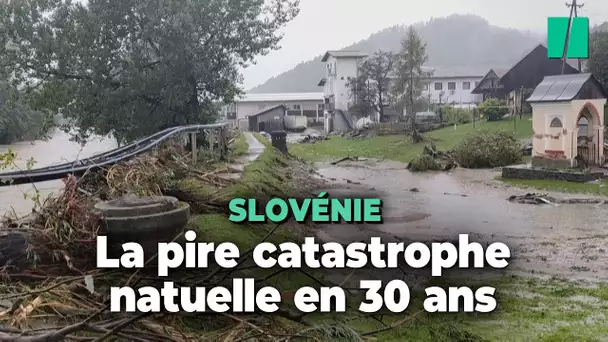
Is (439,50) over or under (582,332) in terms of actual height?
over

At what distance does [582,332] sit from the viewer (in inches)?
224

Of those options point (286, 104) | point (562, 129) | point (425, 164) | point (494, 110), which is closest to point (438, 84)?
point (286, 104)

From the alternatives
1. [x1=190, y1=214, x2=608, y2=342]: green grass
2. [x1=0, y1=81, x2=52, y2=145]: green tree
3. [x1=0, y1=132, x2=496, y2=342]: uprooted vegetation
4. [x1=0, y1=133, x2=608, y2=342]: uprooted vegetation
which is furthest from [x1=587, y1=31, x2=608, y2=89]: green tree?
[x1=0, y1=81, x2=52, y2=145]: green tree

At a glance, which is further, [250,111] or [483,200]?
[250,111]

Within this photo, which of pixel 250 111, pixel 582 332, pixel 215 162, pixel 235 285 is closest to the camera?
pixel 235 285

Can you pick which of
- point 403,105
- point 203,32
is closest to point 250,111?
point 403,105

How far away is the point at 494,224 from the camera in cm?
1381

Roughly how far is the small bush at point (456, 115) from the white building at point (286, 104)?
18.4m

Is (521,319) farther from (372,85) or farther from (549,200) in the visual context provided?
(372,85)

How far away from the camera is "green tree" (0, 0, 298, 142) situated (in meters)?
18.3

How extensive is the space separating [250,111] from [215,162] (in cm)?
4675

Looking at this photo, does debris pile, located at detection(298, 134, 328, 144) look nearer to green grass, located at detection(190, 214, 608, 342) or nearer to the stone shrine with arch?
the stone shrine with arch

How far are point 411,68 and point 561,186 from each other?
2248 cm

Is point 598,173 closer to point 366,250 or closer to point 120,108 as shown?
point 120,108
